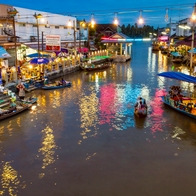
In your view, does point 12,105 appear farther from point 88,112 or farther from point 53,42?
point 53,42

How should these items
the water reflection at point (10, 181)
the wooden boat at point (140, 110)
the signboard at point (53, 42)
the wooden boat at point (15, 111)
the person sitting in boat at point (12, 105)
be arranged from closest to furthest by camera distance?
the water reflection at point (10, 181) < the wooden boat at point (15, 111) < the wooden boat at point (140, 110) < the person sitting in boat at point (12, 105) < the signboard at point (53, 42)

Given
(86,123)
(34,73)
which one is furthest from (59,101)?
(34,73)

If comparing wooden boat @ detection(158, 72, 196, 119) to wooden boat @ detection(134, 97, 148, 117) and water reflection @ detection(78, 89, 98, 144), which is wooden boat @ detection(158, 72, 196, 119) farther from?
water reflection @ detection(78, 89, 98, 144)

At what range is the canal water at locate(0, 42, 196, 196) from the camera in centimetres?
998

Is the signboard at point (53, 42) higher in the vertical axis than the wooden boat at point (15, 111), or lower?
higher

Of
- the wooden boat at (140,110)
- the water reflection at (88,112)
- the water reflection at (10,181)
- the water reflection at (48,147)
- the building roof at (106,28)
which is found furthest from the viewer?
the building roof at (106,28)

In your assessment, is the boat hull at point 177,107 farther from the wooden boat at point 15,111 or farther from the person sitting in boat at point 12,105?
the person sitting in boat at point 12,105

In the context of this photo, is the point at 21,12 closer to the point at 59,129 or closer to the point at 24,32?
the point at 24,32

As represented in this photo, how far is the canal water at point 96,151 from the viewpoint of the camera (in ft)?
32.8

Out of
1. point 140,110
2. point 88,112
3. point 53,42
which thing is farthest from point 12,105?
point 53,42

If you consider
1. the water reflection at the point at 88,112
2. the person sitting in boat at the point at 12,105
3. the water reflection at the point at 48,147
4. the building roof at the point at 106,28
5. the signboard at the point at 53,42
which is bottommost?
the water reflection at the point at 48,147

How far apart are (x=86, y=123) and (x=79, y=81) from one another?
51.1ft

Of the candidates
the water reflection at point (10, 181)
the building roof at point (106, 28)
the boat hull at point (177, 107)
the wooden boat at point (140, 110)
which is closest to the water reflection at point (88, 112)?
the wooden boat at point (140, 110)

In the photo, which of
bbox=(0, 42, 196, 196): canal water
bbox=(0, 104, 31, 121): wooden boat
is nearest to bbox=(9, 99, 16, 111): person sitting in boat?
bbox=(0, 104, 31, 121): wooden boat
